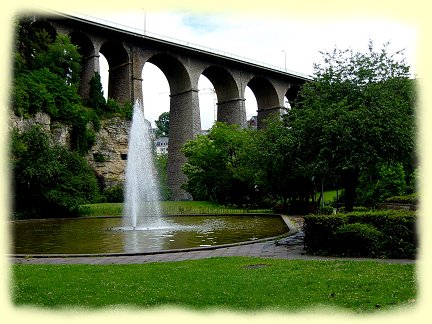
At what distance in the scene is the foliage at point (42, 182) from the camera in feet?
102

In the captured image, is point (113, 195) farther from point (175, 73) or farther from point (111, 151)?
point (175, 73)

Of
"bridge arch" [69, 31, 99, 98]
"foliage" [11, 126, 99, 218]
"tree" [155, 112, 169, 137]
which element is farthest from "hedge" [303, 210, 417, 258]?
"tree" [155, 112, 169, 137]

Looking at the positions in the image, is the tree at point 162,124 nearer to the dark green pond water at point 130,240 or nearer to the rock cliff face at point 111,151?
the rock cliff face at point 111,151

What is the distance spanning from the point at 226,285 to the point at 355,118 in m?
9.48

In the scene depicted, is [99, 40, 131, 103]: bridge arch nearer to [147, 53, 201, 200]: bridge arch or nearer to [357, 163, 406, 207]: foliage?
[147, 53, 201, 200]: bridge arch

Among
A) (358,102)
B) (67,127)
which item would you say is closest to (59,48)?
(67,127)

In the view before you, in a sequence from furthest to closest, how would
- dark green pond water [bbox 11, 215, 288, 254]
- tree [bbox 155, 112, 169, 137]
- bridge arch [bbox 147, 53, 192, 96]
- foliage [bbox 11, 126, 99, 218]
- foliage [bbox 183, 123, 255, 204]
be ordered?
1. tree [bbox 155, 112, 169, 137]
2. bridge arch [bbox 147, 53, 192, 96]
3. foliage [bbox 183, 123, 255, 204]
4. foliage [bbox 11, 126, 99, 218]
5. dark green pond water [bbox 11, 215, 288, 254]

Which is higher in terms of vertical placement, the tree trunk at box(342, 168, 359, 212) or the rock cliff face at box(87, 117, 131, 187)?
the rock cliff face at box(87, 117, 131, 187)

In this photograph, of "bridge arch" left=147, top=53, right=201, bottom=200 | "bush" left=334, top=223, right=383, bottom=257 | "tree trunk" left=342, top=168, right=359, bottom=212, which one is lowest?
"bush" left=334, top=223, right=383, bottom=257

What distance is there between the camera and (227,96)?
58.5m

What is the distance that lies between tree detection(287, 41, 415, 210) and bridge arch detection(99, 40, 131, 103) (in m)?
32.7

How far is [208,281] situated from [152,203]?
2997 centimetres

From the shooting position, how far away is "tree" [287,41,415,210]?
49.7ft

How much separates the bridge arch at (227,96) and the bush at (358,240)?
4522 cm
